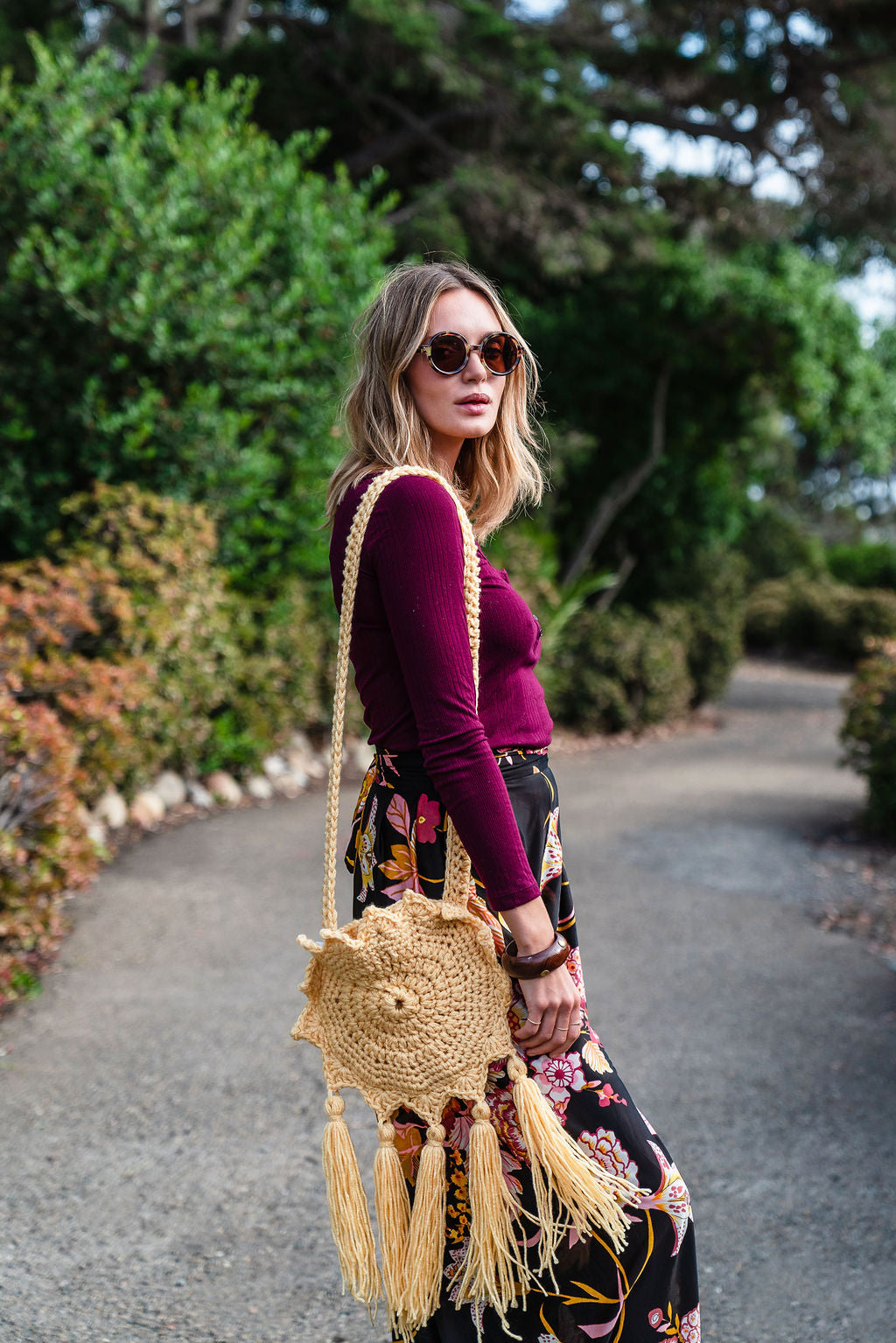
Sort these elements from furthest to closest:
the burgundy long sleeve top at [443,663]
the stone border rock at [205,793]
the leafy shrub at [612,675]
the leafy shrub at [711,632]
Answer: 1. the leafy shrub at [711,632]
2. the leafy shrub at [612,675]
3. the stone border rock at [205,793]
4. the burgundy long sleeve top at [443,663]

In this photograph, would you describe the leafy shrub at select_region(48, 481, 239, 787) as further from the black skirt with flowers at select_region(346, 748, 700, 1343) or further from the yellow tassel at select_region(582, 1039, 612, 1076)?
the yellow tassel at select_region(582, 1039, 612, 1076)

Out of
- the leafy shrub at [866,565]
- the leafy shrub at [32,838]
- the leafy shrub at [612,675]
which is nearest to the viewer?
the leafy shrub at [32,838]

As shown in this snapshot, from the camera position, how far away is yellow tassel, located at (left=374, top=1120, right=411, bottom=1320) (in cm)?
159

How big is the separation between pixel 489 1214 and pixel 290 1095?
183 cm

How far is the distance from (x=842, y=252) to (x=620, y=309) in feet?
23.3

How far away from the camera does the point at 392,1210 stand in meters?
1.60

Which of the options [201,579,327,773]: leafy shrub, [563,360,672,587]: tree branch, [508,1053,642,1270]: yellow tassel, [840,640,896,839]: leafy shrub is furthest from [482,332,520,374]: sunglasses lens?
[563,360,672,587]: tree branch

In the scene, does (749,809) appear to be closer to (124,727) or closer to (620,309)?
(124,727)

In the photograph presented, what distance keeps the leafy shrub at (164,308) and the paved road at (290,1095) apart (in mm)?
2426

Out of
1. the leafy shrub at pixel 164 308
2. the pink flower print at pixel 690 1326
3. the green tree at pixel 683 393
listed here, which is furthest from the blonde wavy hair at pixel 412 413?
the green tree at pixel 683 393

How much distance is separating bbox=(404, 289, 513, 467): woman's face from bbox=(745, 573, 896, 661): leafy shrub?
48.2 feet

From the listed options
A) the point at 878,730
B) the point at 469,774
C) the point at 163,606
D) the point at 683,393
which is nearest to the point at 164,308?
the point at 163,606

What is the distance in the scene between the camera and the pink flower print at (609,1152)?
1.56 m

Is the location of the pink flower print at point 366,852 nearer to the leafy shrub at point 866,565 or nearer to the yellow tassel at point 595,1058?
the yellow tassel at point 595,1058
